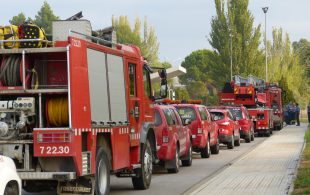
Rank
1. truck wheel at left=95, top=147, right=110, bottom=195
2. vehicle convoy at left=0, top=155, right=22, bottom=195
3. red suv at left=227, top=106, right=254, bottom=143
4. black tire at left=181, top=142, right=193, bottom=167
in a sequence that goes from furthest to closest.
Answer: red suv at left=227, top=106, right=254, bottom=143 < black tire at left=181, top=142, right=193, bottom=167 < truck wheel at left=95, top=147, right=110, bottom=195 < vehicle convoy at left=0, top=155, right=22, bottom=195

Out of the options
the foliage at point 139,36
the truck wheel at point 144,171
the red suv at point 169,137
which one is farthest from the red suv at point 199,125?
the foliage at point 139,36

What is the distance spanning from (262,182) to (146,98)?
314 cm

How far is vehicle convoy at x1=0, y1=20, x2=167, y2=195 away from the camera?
11.7m

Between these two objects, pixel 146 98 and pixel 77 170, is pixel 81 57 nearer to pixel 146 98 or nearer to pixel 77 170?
pixel 77 170

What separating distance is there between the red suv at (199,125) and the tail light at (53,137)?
12.9 metres

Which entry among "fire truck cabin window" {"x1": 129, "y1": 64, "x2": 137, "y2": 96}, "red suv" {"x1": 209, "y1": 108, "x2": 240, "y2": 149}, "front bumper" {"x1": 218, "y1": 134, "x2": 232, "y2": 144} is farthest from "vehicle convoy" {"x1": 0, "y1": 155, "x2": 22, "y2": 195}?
"front bumper" {"x1": 218, "y1": 134, "x2": 232, "y2": 144}

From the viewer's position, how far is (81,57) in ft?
39.5

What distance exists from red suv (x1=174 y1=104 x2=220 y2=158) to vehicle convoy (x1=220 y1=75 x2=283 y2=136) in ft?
52.3

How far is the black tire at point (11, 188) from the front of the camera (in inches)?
393

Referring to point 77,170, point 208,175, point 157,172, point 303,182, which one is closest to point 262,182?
point 303,182

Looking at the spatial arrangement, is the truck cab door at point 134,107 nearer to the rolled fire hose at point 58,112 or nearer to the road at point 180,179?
the road at point 180,179

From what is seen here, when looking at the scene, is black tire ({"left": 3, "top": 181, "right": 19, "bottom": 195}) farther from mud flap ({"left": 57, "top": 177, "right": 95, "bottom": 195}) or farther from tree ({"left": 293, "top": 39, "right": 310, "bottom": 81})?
tree ({"left": 293, "top": 39, "right": 310, "bottom": 81})

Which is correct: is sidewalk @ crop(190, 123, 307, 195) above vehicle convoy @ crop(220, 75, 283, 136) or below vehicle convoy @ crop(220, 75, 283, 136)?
below

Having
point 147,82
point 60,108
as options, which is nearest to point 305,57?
point 147,82
